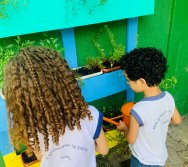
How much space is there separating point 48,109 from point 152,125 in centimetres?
71

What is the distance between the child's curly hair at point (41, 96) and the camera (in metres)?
0.97

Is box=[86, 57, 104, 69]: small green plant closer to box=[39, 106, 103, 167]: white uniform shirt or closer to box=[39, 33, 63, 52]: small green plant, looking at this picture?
box=[39, 33, 63, 52]: small green plant

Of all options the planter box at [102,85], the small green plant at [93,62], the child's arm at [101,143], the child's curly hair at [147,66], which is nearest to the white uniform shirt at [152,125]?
the child's curly hair at [147,66]

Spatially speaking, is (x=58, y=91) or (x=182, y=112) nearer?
(x=58, y=91)

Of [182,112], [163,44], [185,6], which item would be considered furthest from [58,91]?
[182,112]

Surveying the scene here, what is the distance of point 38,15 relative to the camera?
4.38ft

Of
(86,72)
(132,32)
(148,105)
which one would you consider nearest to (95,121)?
(148,105)

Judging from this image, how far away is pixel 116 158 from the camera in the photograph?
2.32 meters

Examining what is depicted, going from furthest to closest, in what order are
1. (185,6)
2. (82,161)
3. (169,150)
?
(169,150)
(185,6)
(82,161)

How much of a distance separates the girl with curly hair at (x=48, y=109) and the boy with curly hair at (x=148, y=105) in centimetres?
35

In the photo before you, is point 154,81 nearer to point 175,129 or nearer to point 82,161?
point 82,161

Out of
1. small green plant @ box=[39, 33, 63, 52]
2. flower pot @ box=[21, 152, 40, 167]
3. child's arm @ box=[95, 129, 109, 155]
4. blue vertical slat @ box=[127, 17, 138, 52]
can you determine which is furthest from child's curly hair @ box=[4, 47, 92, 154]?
blue vertical slat @ box=[127, 17, 138, 52]

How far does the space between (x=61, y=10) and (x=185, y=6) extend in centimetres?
144

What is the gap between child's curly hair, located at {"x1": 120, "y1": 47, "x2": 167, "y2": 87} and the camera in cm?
142
